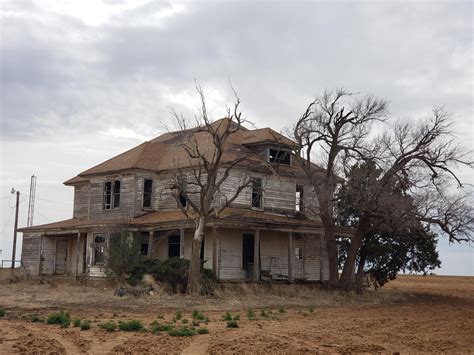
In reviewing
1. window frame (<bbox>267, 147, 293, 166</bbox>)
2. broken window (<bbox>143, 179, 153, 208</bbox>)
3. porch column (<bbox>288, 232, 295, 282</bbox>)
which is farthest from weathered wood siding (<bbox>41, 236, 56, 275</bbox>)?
porch column (<bbox>288, 232, 295, 282</bbox>)

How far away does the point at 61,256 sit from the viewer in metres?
39.5

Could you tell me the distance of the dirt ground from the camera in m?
13.1

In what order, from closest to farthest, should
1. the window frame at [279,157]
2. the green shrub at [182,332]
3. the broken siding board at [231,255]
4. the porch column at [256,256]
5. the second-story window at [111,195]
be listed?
the green shrub at [182,332], the porch column at [256,256], the broken siding board at [231,255], the window frame at [279,157], the second-story window at [111,195]

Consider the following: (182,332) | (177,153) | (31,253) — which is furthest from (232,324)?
(31,253)

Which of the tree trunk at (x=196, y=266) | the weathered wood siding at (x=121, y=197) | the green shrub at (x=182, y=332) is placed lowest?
the green shrub at (x=182, y=332)

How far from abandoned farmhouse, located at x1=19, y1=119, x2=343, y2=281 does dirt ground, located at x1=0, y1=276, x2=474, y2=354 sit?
308cm

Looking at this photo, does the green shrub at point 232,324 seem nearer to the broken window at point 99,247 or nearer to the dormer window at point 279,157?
the broken window at point 99,247

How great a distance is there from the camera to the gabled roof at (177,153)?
113 feet

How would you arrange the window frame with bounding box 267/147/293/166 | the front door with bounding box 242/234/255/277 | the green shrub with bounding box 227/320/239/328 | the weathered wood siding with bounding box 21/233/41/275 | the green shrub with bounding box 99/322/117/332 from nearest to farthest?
the green shrub with bounding box 99/322/117/332 < the green shrub with bounding box 227/320/239/328 < the front door with bounding box 242/234/255/277 < the window frame with bounding box 267/147/293/166 < the weathered wood siding with bounding box 21/233/41/275

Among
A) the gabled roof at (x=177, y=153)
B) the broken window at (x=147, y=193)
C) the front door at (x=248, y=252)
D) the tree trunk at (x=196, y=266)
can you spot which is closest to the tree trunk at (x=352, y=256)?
the front door at (x=248, y=252)

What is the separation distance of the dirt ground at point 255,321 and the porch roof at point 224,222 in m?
2.99

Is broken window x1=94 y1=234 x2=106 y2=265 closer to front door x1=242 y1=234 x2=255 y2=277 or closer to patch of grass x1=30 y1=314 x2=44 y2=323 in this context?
front door x1=242 y1=234 x2=255 y2=277

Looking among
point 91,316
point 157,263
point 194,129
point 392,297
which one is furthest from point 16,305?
point 392,297

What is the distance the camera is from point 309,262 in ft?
118
